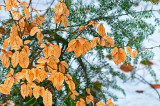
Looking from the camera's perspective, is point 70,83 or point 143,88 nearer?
point 70,83

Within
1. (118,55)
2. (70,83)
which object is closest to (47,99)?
(70,83)

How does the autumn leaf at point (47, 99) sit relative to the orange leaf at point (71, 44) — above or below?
below

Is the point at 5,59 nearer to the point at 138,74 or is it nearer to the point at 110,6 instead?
the point at 110,6

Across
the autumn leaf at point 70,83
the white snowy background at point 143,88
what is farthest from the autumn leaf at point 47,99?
the white snowy background at point 143,88

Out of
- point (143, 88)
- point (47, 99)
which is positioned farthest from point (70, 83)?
point (143, 88)

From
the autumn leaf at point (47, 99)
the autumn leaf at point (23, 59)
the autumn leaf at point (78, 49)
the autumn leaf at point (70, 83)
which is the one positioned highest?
the autumn leaf at point (78, 49)

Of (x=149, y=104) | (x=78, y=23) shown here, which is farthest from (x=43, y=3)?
(x=149, y=104)

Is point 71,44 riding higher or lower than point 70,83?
higher

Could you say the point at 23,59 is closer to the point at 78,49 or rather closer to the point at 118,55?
the point at 78,49

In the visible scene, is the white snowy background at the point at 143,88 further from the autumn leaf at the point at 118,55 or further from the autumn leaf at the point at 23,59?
the autumn leaf at the point at 23,59

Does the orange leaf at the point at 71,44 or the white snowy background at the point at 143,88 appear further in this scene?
the white snowy background at the point at 143,88

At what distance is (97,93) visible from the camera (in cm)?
104

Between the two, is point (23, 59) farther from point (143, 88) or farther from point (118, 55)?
point (143, 88)

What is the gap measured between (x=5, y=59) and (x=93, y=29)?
0.37 meters
